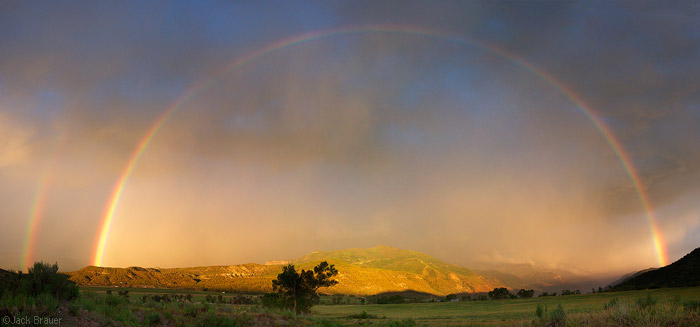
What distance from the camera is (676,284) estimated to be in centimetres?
6588

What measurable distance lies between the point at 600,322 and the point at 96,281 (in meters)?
197

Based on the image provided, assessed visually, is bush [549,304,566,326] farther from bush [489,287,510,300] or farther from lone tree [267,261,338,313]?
bush [489,287,510,300]

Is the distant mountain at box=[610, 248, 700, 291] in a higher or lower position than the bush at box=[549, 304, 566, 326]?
lower

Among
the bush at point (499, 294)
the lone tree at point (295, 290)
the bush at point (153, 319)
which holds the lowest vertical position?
the bush at point (499, 294)

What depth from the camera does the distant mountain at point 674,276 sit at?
66.2 meters

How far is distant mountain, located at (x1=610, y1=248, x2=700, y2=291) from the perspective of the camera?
6624 centimetres

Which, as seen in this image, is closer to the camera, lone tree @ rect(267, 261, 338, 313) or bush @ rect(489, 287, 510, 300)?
lone tree @ rect(267, 261, 338, 313)

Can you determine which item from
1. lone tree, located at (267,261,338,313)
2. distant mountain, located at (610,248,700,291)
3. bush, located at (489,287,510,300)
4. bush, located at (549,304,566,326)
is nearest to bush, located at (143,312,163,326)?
bush, located at (549,304,566,326)

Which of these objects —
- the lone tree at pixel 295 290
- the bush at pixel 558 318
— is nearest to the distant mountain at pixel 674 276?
the lone tree at pixel 295 290

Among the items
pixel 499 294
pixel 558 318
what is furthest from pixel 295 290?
pixel 499 294

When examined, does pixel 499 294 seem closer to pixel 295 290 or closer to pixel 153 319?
pixel 295 290

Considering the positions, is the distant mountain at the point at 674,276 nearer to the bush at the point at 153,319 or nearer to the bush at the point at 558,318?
the bush at the point at 558,318

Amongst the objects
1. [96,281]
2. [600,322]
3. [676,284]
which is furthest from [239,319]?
[96,281]

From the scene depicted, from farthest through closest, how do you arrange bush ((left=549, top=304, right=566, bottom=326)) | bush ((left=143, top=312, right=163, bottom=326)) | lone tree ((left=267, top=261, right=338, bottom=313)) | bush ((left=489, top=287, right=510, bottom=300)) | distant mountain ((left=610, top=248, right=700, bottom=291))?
1. bush ((left=489, top=287, right=510, bottom=300))
2. distant mountain ((left=610, top=248, right=700, bottom=291))
3. lone tree ((left=267, top=261, right=338, bottom=313))
4. bush ((left=143, top=312, right=163, bottom=326))
5. bush ((left=549, top=304, right=566, bottom=326))
